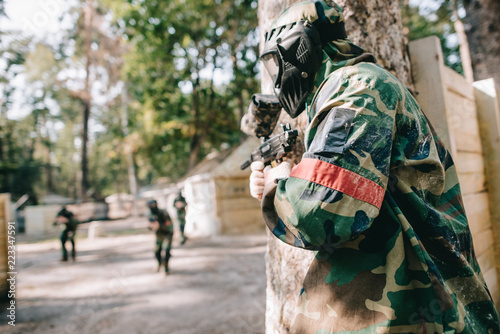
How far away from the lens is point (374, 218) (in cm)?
97

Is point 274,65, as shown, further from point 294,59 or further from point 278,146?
point 278,146

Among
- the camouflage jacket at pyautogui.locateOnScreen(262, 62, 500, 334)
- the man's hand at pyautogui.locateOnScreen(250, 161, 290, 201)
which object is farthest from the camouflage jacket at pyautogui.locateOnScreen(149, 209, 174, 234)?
the camouflage jacket at pyautogui.locateOnScreen(262, 62, 500, 334)

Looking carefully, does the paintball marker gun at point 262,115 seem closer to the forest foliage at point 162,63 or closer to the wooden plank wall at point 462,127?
the wooden plank wall at point 462,127

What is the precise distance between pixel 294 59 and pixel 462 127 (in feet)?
7.01

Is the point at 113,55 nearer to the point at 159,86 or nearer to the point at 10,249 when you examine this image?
the point at 159,86

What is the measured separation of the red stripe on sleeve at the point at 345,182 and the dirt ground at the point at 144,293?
12.9 ft

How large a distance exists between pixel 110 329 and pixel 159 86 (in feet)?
45.6

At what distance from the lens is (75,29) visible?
67.8 feet

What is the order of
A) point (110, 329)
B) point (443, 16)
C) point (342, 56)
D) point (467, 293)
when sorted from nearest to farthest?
point (467, 293) → point (342, 56) → point (110, 329) → point (443, 16)

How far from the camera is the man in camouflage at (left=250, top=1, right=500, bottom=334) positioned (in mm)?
952

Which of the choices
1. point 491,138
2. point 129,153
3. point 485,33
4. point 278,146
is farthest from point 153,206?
point 129,153

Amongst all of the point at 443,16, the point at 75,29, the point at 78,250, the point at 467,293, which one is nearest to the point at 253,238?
the point at 78,250

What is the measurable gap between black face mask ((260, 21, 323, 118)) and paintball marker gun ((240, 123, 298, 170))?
0.11 meters

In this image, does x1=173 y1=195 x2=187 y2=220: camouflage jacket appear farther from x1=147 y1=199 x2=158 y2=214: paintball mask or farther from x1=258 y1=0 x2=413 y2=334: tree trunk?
x1=258 y1=0 x2=413 y2=334: tree trunk
